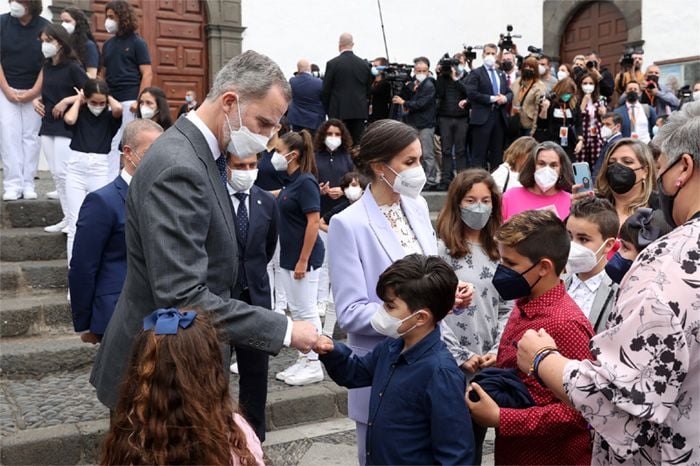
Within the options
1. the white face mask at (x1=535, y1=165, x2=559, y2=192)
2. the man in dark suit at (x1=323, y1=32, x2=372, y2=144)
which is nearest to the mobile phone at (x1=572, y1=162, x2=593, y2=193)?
the white face mask at (x1=535, y1=165, x2=559, y2=192)

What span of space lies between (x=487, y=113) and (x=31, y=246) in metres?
6.14

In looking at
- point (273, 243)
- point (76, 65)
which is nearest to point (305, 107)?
point (76, 65)

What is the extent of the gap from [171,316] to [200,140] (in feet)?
2.41

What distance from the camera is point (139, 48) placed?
8.07 m

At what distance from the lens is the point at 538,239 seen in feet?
9.01

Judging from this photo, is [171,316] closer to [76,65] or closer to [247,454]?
[247,454]

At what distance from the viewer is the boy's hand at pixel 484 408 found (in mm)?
2441

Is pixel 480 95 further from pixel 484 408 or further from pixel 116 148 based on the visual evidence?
pixel 484 408

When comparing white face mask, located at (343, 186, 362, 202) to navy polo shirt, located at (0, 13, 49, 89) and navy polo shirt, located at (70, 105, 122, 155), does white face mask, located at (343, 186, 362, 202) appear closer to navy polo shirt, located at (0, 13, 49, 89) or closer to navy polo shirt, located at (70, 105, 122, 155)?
navy polo shirt, located at (70, 105, 122, 155)

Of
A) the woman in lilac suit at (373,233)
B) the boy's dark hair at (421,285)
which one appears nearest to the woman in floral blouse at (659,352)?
the boy's dark hair at (421,285)

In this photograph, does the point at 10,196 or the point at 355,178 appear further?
the point at 10,196

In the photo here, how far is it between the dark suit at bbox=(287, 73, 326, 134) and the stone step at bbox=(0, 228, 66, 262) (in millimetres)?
4237

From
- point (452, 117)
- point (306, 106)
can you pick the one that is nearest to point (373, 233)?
point (306, 106)

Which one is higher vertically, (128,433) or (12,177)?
(12,177)
